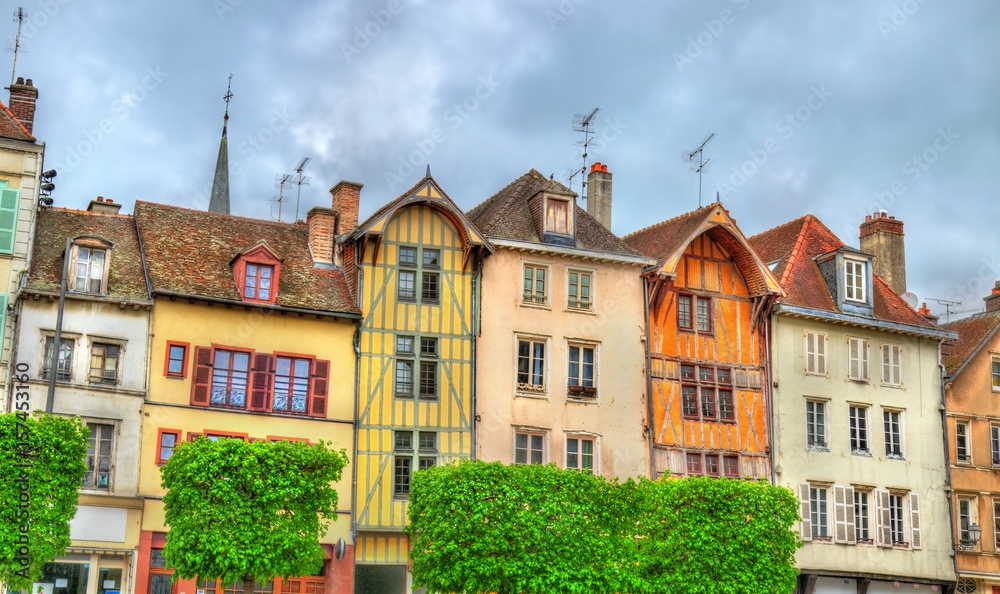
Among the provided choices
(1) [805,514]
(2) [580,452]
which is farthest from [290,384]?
(1) [805,514]

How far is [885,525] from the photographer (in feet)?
131

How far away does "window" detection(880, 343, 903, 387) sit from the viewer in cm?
4125

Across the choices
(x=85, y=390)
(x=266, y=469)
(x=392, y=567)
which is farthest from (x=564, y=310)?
(x=85, y=390)

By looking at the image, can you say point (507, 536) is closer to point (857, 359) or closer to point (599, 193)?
point (599, 193)

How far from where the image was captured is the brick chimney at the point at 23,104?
1329 inches

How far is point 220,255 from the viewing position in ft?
114

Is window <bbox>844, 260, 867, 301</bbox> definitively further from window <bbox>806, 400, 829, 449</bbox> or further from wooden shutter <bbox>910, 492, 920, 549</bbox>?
wooden shutter <bbox>910, 492, 920, 549</bbox>

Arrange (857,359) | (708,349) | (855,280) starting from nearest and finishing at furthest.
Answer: (708,349), (857,359), (855,280)

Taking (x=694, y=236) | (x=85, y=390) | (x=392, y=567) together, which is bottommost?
(x=392, y=567)

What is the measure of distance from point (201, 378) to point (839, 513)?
19819 mm

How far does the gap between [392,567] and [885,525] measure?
52.7 ft

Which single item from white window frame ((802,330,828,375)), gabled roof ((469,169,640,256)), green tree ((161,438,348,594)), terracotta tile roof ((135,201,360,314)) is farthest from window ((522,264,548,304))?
green tree ((161,438,348,594))

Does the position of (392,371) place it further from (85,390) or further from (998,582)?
(998,582)

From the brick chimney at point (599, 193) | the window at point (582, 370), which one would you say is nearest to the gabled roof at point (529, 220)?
the brick chimney at point (599, 193)
